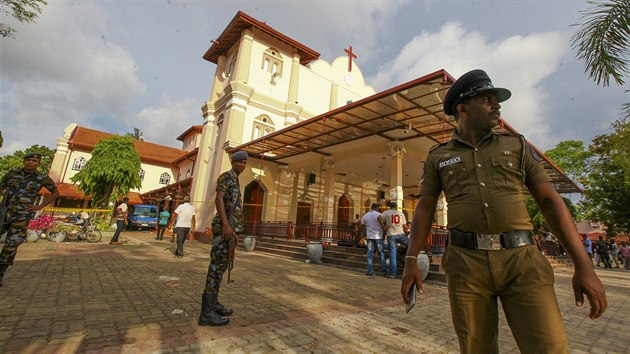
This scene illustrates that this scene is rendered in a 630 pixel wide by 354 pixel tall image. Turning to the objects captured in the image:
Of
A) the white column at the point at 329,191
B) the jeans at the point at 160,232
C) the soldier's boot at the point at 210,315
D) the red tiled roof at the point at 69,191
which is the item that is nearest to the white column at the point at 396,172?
the white column at the point at 329,191

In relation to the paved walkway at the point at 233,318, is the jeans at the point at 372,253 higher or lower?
higher

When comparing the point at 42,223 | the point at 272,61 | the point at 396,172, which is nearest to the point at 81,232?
the point at 42,223

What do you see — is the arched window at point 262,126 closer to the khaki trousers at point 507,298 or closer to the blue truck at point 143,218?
the blue truck at point 143,218

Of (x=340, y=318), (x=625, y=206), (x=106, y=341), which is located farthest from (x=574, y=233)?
(x=625, y=206)

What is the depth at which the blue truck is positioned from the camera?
977 inches

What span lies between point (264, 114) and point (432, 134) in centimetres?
1010

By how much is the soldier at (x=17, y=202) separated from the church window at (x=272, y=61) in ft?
50.4

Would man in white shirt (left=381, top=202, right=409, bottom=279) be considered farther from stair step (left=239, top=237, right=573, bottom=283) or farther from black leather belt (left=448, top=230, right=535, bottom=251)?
black leather belt (left=448, top=230, right=535, bottom=251)

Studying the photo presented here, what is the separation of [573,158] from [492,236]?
38314mm

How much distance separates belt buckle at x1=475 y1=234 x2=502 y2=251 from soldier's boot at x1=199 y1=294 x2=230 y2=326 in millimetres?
2706

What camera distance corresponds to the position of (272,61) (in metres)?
18.9

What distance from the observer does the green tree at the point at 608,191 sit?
22.3 metres

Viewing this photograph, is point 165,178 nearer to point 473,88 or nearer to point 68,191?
point 68,191

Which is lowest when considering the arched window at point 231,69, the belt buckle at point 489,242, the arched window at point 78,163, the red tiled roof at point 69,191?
the belt buckle at point 489,242
